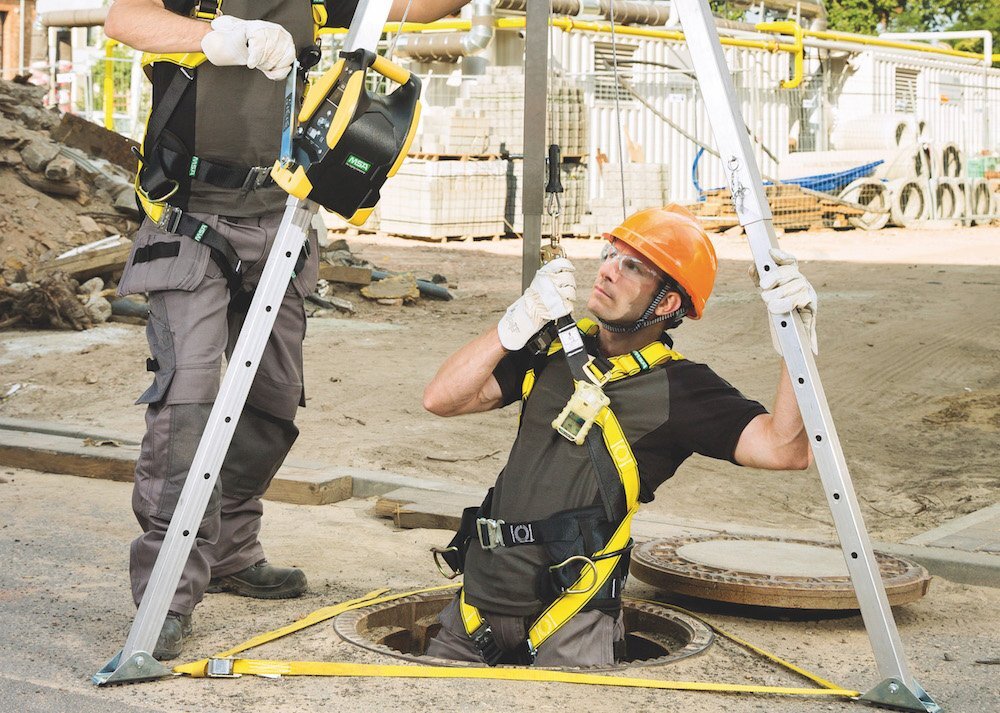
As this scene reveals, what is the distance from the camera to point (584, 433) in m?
3.55

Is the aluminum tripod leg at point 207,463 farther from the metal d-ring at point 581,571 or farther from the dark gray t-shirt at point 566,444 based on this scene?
the metal d-ring at point 581,571

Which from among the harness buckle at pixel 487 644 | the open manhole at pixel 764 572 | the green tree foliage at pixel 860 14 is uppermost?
the green tree foliage at pixel 860 14

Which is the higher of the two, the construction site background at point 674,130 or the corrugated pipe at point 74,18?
the corrugated pipe at point 74,18

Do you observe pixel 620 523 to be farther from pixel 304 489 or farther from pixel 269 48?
pixel 304 489

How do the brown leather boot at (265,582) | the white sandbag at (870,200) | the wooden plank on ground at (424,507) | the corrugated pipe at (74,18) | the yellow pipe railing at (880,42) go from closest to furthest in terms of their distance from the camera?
the brown leather boot at (265,582), the wooden plank on ground at (424,507), the white sandbag at (870,200), the yellow pipe railing at (880,42), the corrugated pipe at (74,18)

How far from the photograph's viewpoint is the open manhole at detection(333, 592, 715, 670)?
4.09 m

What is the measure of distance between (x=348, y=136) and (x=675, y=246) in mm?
999

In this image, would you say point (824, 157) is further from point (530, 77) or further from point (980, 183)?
point (530, 77)

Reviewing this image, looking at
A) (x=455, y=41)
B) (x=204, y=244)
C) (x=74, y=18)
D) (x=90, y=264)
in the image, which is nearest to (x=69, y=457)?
(x=204, y=244)

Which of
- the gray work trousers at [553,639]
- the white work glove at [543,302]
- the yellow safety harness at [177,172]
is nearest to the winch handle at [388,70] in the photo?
the white work glove at [543,302]

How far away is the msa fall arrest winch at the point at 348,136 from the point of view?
3338 mm

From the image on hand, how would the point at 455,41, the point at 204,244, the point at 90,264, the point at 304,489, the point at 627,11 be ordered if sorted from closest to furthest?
the point at 204,244, the point at 304,489, the point at 90,264, the point at 455,41, the point at 627,11

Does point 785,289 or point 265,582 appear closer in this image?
point 785,289

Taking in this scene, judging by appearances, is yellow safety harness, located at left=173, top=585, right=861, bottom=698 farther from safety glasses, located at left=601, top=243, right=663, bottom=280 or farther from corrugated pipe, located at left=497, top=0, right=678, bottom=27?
corrugated pipe, located at left=497, top=0, right=678, bottom=27
